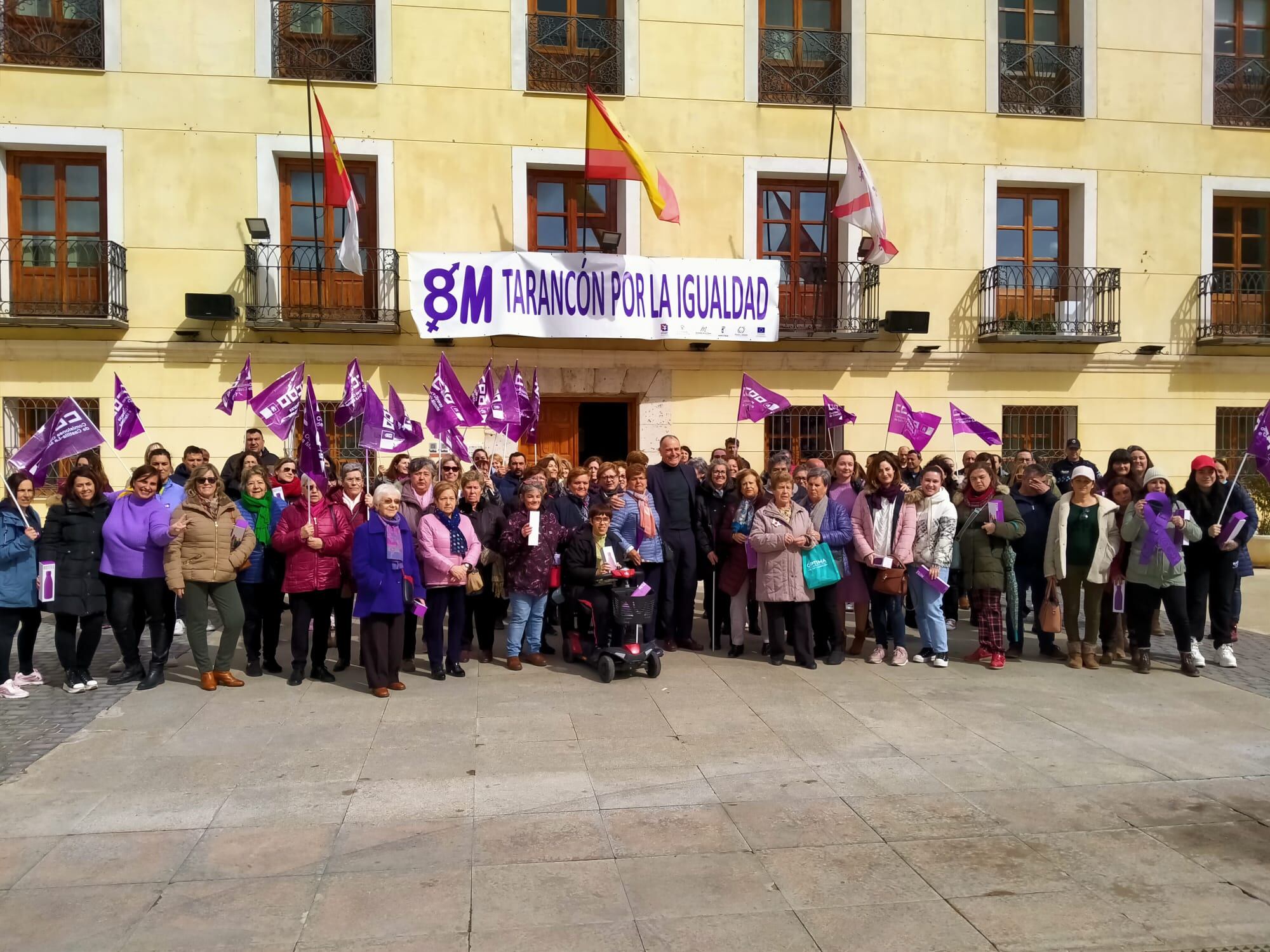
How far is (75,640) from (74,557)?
707 mm

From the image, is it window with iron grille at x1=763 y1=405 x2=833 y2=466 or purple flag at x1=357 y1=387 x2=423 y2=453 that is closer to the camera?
purple flag at x1=357 y1=387 x2=423 y2=453

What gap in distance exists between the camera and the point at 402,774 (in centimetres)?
584

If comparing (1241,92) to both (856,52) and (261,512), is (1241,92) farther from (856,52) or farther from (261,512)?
(261,512)

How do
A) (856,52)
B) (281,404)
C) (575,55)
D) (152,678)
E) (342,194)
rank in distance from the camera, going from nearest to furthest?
Result: (152,678), (281,404), (342,194), (575,55), (856,52)

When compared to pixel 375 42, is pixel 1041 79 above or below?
above

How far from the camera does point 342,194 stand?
519 inches

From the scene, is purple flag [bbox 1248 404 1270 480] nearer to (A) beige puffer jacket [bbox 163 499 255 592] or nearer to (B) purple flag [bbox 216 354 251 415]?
(A) beige puffer jacket [bbox 163 499 255 592]

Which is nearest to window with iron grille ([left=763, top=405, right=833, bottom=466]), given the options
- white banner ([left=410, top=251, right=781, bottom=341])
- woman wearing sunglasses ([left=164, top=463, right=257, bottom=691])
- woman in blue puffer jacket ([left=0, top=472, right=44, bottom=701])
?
white banner ([left=410, top=251, right=781, bottom=341])

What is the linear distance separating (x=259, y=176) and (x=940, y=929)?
544 inches

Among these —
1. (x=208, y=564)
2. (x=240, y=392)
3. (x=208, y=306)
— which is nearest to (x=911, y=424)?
(x=240, y=392)

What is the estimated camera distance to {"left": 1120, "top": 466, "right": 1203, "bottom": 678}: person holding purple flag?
833 centimetres

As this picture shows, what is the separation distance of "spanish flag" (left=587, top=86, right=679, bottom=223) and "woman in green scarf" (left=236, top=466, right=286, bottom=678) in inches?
264

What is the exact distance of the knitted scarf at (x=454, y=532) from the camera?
8320 millimetres

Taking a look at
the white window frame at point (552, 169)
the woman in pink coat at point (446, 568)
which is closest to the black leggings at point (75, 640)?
the woman in pink coat at point (446, 568)
